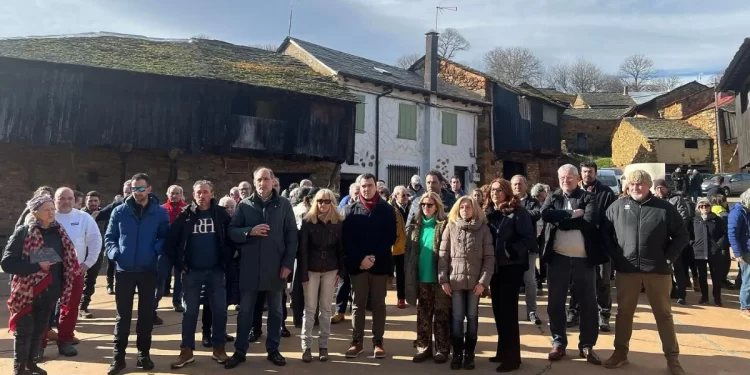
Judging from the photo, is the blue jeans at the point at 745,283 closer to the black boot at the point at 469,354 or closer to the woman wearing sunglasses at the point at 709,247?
the woman wearing sunglasses at the point at 709,247

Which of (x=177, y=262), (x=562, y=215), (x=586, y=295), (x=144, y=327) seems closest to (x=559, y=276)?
(x=586, y=295)

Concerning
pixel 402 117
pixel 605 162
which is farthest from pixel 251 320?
pixel 605 162

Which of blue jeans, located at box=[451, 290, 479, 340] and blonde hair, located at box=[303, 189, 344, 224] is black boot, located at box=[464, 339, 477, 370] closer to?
blue jeans, located at box=[451, 290, 479, 340]

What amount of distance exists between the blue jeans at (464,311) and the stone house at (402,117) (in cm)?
1477

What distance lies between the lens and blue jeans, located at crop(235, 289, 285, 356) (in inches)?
189

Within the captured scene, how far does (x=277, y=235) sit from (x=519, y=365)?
2672 millimetres

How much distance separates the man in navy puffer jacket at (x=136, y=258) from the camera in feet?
15.2

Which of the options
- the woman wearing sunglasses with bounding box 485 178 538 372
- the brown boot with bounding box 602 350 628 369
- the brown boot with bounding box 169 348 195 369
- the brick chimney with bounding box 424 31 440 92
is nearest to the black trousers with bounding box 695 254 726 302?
the brown boot with bounding box 602 350 628 369

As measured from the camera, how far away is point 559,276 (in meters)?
4.93

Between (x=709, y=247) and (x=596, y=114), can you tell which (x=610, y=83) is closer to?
(x=596, y=114)

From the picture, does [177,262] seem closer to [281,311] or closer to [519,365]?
[281,311]

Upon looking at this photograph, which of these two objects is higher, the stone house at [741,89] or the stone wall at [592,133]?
the stone wall at [592,133]

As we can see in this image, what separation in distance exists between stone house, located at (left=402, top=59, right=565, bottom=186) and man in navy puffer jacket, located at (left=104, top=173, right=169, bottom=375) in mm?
20813

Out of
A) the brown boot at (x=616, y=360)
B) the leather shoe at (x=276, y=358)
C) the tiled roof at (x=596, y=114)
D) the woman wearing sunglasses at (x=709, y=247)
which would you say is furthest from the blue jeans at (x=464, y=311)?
the tiled roof at (x=596, y=114)
